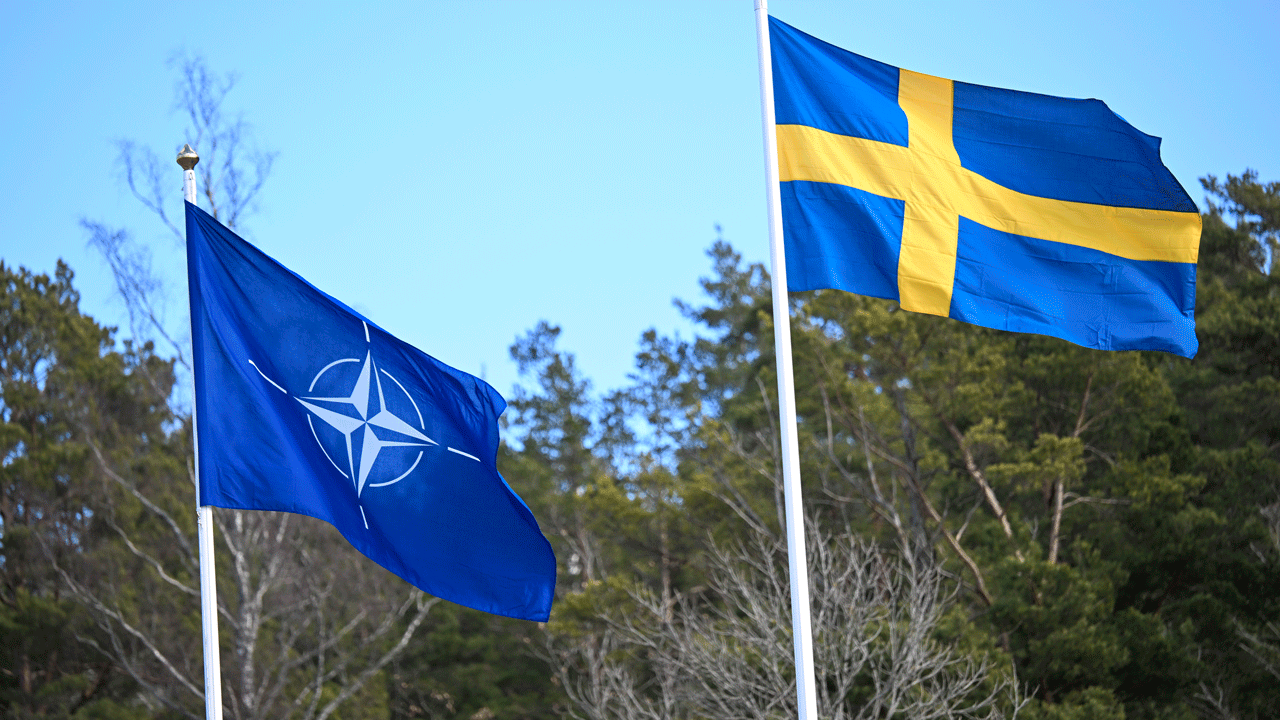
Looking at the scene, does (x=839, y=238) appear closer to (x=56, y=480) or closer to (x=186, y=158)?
(x=186, y=158)

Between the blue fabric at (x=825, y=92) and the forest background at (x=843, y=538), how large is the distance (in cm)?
926

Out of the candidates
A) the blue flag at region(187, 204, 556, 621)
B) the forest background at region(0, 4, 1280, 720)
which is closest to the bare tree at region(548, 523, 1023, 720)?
the forest background at region(0, 4, 1280, 720)

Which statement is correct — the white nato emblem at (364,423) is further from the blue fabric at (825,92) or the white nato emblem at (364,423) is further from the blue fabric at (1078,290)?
the blue fabric at (1078,290)

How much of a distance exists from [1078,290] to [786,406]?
179 centimetres

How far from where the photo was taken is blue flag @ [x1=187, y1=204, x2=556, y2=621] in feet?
21.1

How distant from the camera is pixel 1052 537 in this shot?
2219 cm

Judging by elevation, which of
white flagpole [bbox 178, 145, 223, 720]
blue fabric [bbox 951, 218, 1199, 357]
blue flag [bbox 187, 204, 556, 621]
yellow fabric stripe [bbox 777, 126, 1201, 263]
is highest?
yellow fabric stripe [bbox 777, 126, 1201, 263]

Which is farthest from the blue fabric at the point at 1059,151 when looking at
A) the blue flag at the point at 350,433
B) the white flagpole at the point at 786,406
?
the blue flag at the point at 350,433

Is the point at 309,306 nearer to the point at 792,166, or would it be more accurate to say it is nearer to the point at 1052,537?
the point at 792,166

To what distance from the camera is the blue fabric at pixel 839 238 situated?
20.2ft

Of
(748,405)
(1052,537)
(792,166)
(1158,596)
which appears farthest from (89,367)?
(792,166)

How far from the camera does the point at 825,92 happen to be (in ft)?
21.0

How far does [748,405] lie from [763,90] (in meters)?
25.2

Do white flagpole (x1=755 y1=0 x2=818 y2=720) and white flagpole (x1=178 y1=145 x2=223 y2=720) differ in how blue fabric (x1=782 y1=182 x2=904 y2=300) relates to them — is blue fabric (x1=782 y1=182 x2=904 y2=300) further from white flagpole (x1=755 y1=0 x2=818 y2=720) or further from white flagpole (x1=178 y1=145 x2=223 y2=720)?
white flagpole (x1=178 y1=145 x2=223 y2=720)
